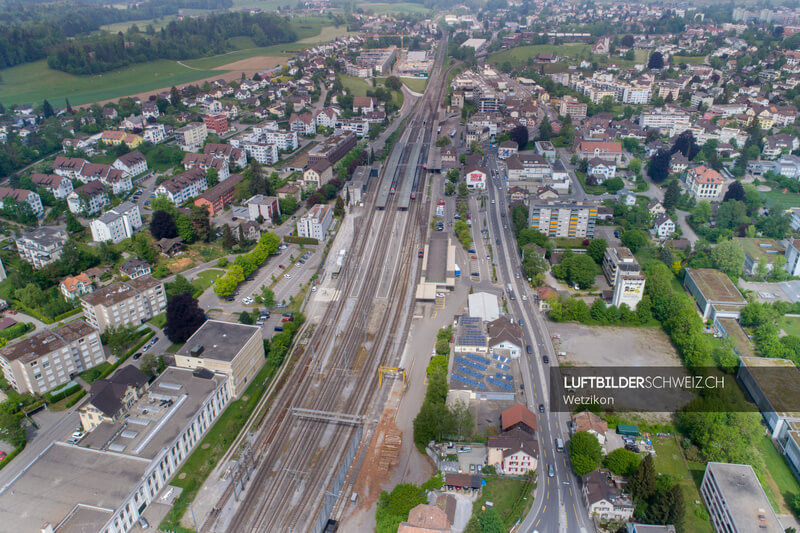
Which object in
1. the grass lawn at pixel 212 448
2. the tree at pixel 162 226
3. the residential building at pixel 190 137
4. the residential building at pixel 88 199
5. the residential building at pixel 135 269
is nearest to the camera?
the grass lawn at pixel 212 448

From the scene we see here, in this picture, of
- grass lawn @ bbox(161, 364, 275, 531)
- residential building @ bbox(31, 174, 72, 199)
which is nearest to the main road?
grass lawn @ bbox(161, 364, 275, 531)

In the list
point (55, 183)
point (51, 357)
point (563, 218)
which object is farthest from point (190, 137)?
point (563, 218)

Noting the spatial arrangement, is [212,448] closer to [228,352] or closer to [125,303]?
[228,352]

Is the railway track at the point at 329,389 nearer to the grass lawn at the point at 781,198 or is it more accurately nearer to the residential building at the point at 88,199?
the residential building at the point at 88,199

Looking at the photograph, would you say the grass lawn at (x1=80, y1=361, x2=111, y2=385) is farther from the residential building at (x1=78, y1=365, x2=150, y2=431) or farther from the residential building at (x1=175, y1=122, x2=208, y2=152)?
the residential building at (x1=175, y1=122, x2=208, y2=152)

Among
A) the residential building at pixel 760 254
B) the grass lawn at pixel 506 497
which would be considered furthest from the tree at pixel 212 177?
the residential building at pixel 760 254

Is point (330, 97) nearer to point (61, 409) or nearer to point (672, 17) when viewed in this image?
point (61, 409)
